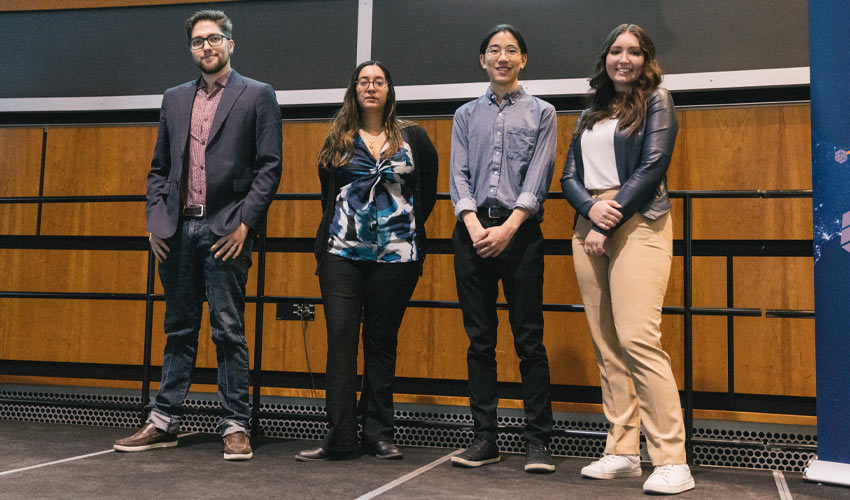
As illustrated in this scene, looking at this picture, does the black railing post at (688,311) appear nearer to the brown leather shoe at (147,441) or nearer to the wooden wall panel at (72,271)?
the brown leather shoe at (147,441)

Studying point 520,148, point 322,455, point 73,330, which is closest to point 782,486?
point 520,148

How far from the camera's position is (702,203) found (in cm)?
275

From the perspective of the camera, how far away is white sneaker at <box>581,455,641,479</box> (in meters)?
1.97

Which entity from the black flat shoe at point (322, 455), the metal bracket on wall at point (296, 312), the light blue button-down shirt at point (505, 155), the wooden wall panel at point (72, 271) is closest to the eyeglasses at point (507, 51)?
the light blue button-down shirt at point (505, 155)

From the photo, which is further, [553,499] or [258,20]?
[258,20]

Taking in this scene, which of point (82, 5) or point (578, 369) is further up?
point (82, 5)

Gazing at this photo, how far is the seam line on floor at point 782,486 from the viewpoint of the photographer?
5.87 ft

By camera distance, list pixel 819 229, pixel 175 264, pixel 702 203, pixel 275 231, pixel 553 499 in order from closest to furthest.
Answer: pixel 553 499
pixel 819 229
pixel 175 264
pixel 702 203
pixel 275 231

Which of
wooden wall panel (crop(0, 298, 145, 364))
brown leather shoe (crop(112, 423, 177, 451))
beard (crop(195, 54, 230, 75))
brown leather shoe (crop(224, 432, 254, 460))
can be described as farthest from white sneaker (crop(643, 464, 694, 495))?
wooden wall panel (crop(0, 298, 145, 364))

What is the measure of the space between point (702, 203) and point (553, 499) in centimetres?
156

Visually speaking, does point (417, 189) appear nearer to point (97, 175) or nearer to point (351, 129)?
point (351, 129)

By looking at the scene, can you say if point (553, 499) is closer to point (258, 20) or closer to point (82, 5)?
point (258, 20)

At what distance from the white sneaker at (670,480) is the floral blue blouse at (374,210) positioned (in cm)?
96

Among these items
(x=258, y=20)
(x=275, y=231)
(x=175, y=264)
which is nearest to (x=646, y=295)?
(x=175, y=264)
